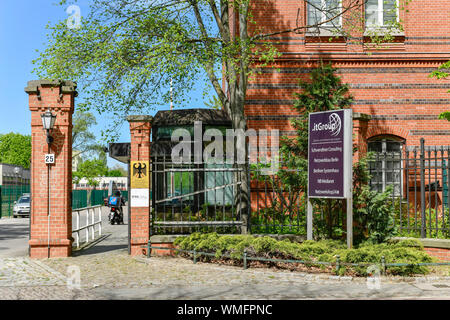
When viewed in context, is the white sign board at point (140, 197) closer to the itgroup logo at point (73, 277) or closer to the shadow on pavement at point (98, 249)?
the shadow on pavement at point (98, 249)

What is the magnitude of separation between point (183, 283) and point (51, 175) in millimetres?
5137

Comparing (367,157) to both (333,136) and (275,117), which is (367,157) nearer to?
(333,136)

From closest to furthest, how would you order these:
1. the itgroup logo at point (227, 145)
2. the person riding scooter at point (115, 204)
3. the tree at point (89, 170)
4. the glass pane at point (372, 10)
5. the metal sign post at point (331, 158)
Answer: the metal sign post at point (331, 158), the itgroup logo at point (227, 145), the glass pane at point (372, 10), the person riding scooter at point (115, 204), the tree at point (89, 170)

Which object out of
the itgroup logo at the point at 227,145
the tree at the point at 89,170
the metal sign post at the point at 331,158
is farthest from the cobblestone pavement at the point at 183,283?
the tree at the point at 89,170

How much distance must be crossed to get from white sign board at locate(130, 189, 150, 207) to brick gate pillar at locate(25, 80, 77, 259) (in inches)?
63.1

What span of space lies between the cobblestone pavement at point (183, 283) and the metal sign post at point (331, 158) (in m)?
1.79

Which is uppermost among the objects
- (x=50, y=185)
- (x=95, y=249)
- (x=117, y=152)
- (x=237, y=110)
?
(x=237, y=110)

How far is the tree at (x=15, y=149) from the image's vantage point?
258 ft

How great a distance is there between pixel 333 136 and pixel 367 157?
4.97 feet

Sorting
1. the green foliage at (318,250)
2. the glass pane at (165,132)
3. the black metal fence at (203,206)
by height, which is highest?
the glass pane at (165,132)

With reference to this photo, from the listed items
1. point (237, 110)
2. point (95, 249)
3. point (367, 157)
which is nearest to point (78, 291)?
point (95, 249)

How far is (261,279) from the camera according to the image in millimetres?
8797

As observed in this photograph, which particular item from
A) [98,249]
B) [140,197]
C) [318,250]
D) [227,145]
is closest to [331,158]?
[318,250]

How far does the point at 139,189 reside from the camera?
11766 mm
